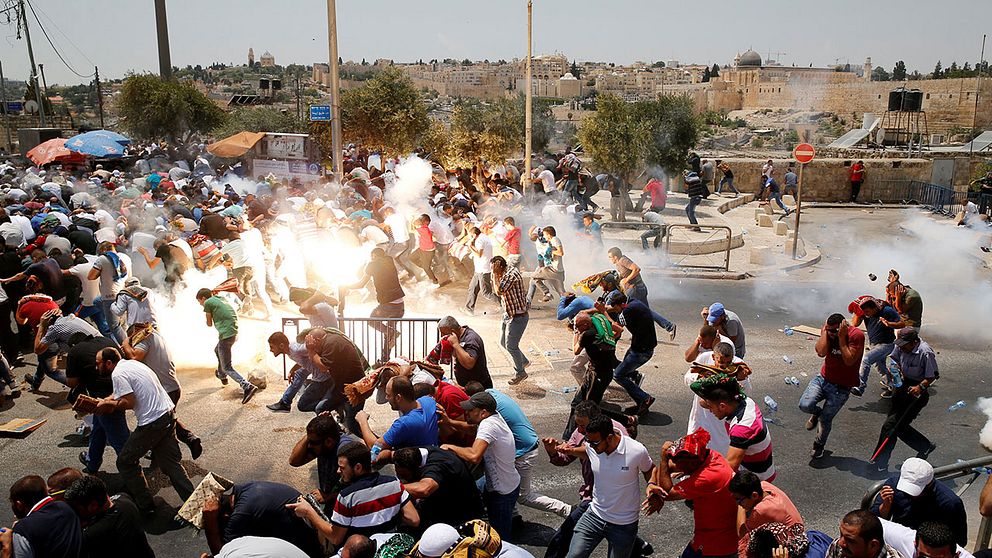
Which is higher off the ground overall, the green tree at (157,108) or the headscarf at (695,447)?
the green tree at (157,108)

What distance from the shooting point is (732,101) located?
3885 inches

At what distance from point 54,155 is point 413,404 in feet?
76.1

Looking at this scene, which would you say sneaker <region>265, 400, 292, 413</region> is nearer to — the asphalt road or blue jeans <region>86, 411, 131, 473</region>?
the asphalt road

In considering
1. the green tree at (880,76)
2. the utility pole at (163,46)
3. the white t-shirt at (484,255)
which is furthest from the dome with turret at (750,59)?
the white t-shirt at (484,255)

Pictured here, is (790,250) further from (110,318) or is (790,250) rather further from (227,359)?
(110,318)

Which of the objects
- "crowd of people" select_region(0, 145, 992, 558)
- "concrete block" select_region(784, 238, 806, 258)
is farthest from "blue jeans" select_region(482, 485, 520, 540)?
"concrete block" select_region(784, 238, 806, 258)

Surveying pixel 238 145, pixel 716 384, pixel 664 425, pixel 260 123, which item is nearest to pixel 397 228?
pixel 664 425

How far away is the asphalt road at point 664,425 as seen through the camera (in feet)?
21.3

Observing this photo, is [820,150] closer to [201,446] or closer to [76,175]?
[76,175]

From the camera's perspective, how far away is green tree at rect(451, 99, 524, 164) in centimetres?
2180

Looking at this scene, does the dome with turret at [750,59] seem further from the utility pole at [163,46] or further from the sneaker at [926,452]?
the sneaker at [926,452]

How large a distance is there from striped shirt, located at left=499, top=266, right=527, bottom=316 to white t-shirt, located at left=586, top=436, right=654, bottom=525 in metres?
4.26

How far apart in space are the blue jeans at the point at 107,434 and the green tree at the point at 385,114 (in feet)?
57.7

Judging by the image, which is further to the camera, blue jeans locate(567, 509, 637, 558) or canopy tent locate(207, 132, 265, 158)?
canopy tent locate(207, 132, 265, 158)
